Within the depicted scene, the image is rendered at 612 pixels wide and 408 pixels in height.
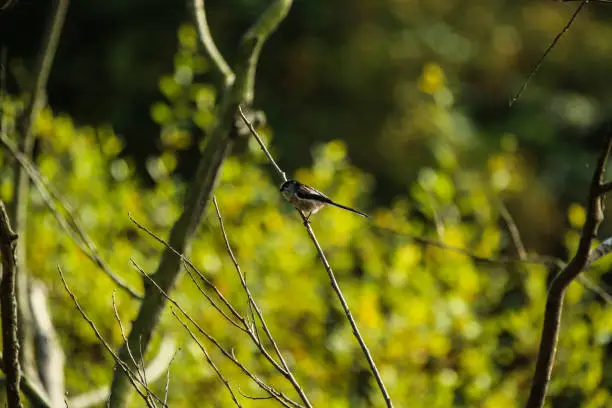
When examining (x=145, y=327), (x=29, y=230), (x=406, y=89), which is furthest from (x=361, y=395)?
(x=406, y=89)

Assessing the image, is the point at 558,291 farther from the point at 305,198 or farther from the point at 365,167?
the point at 365,167

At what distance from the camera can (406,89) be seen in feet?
44.7

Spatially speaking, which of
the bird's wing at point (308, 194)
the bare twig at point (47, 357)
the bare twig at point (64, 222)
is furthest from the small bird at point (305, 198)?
the bare twig at point (47, 357)

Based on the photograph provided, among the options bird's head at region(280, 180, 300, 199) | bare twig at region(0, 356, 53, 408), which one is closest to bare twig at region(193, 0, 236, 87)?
A: bird's head at region(280, 180, 300, 199)

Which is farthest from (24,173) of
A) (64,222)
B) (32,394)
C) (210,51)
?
(32,394)

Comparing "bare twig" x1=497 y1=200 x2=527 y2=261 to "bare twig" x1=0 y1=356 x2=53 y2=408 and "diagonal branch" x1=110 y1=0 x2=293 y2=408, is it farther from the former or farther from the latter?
"bare twig" x1=0 y1=356 x2=53 y2=408

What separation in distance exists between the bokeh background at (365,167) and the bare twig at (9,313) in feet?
3.98

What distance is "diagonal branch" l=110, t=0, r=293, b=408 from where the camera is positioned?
2.23 m

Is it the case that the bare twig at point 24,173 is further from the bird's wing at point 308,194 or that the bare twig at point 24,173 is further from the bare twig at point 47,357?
the bird's wing at point 308,194

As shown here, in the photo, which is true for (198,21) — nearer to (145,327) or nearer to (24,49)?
(145,327)

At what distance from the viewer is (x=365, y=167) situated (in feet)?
42.9

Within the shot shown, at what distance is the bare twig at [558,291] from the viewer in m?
1.63

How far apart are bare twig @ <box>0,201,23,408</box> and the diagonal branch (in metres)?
0.48

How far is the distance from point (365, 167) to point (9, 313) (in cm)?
1152
